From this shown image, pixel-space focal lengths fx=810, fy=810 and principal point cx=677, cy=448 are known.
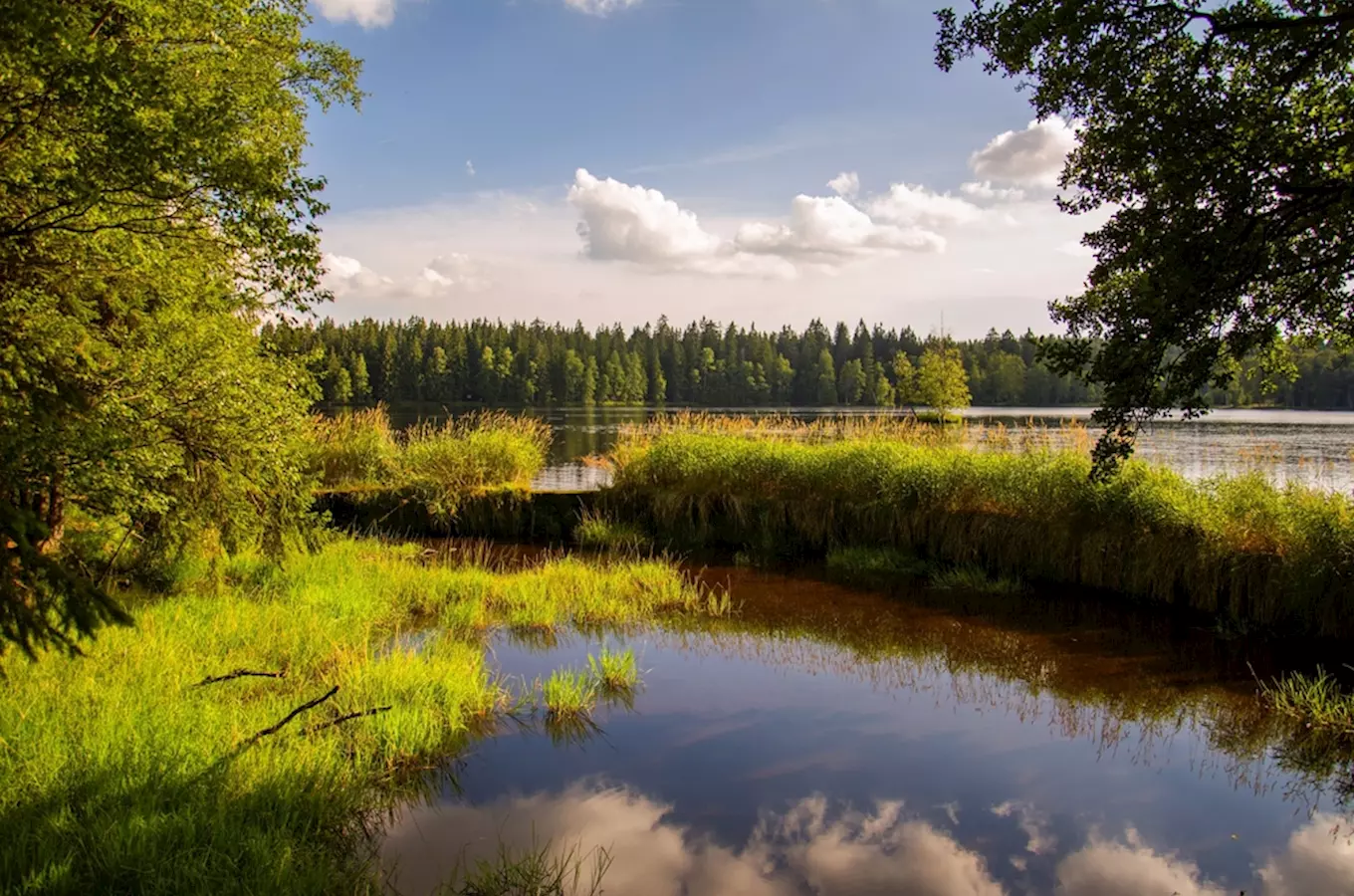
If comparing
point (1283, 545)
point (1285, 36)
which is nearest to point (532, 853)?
point (1285, 36)

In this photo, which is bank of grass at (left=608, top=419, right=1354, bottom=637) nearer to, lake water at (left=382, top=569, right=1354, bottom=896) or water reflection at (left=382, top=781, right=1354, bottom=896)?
lake water at (left=382, top=569, right=1354, bottom=896)

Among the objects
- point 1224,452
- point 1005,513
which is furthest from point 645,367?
point 1005,513

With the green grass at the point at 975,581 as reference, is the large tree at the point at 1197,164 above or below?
above

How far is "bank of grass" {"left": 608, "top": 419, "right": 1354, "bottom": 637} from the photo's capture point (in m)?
9.22

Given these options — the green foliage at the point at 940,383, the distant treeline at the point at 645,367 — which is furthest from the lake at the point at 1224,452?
the distant treeline at the point at 645,367

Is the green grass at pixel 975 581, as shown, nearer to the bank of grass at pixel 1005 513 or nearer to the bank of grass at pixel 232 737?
the bank of grass at pixel 1005 513

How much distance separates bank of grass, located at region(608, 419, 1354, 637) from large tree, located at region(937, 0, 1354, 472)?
3.00 meters

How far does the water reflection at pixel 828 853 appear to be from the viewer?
15.5 ft

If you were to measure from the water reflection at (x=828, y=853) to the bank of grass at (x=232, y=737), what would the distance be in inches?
22.6

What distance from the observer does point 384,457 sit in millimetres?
17734

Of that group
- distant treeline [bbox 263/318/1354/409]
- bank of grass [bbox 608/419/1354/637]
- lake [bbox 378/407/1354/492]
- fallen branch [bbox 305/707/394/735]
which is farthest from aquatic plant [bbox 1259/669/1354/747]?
A: distant treeline [bbox 263/318/1354/409]

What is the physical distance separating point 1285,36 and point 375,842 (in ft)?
30.0

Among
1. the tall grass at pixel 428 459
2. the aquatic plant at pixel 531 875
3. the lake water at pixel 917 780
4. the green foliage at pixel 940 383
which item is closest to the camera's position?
the aquatic plant at pixel 531 875

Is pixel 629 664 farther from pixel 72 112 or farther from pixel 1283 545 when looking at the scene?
pixel 1283 545
